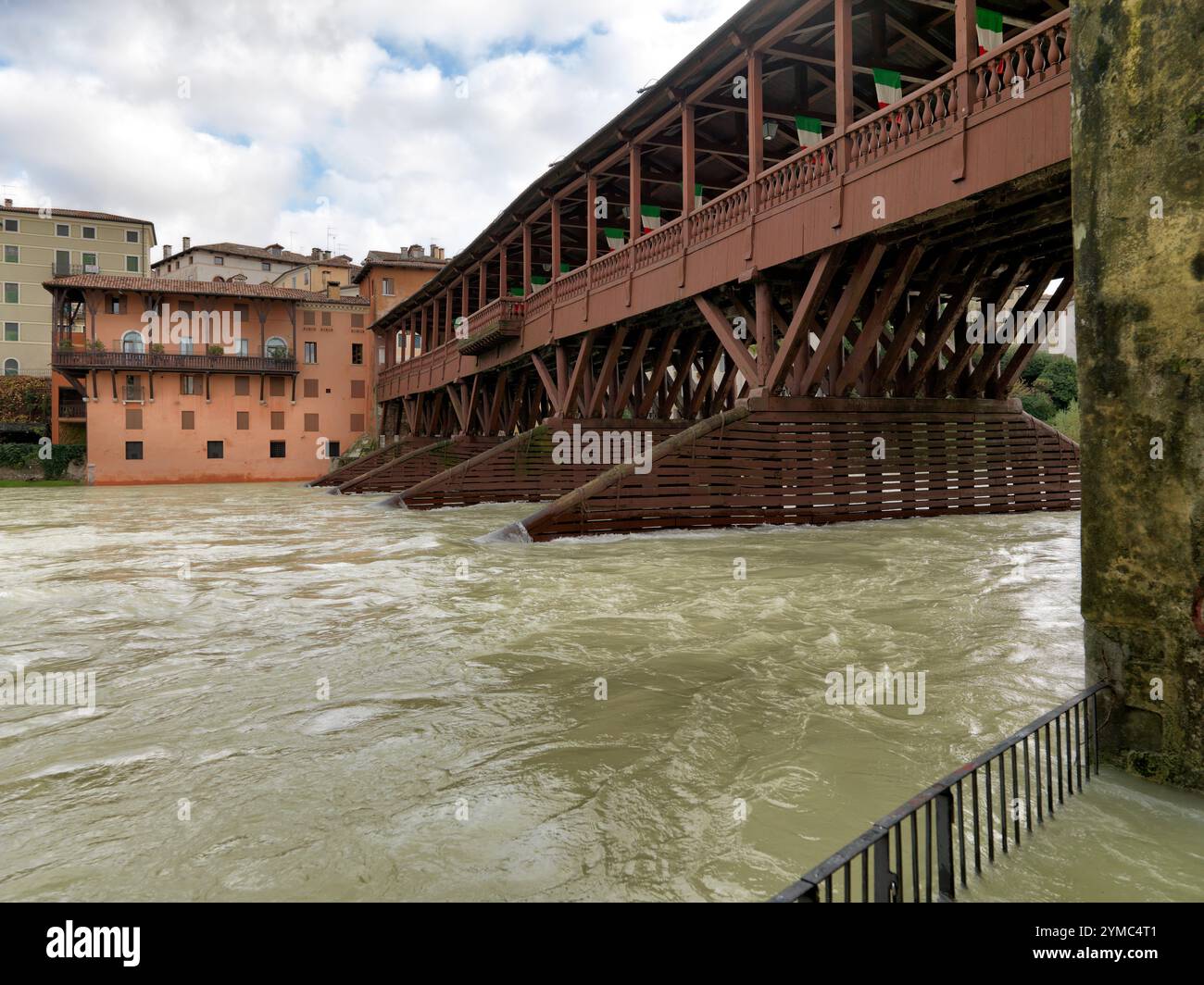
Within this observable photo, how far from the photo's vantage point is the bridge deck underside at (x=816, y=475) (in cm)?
1221

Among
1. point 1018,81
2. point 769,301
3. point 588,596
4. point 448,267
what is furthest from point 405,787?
point 448,267

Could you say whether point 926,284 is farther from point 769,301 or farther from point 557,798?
point 557,798

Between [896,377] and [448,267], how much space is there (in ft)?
62.9

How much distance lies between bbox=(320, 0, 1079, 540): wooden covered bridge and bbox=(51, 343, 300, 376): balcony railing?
27556 mm

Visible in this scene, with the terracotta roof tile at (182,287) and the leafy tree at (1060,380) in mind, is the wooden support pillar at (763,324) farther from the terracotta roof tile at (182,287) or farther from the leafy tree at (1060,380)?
the terracotta roof tile at (182,287)

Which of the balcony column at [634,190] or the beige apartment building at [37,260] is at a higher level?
the beige apartment building at [37,260]

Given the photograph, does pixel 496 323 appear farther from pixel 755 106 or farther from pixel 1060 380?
pixel 1060 380

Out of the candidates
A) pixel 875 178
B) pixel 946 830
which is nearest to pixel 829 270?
pixel 875 178

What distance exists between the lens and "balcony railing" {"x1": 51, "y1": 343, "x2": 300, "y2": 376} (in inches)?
1528

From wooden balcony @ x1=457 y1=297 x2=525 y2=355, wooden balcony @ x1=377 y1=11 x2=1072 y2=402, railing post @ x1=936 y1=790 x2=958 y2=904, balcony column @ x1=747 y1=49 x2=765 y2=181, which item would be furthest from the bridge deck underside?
wooden balcony @ x1=457 y1=297 x2=525 y2=355

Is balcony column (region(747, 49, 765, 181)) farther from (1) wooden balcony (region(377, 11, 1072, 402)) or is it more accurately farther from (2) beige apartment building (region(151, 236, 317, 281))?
(2) beige apartment building (region(151, 236, 317, 281))

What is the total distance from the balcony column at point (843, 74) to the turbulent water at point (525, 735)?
6161mm

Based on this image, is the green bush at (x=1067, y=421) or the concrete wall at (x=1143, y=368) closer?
the concrete wall at (x=1143, y=368)

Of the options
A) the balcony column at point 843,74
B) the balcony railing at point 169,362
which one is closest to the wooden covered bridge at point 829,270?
the balcony column at point 843,74
